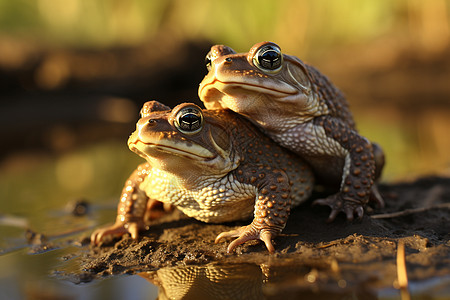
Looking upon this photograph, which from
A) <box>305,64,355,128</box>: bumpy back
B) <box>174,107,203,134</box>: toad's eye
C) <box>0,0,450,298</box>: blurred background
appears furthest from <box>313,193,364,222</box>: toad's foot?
<box>0,0,450,298</box>: blurred background

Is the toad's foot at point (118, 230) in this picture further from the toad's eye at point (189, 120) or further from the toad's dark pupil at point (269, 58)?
the toad's dark pupil at point (269, 58)

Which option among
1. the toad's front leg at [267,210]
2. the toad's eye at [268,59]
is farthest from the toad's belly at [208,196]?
the toad's eye at [268,59]

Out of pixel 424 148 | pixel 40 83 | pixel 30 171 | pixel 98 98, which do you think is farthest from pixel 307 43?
pixel 30 171

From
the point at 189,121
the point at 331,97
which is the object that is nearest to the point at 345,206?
the point at 331,97

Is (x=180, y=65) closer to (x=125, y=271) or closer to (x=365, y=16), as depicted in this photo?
(x=365, y=16)

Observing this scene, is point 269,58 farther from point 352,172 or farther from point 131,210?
point 131,210
